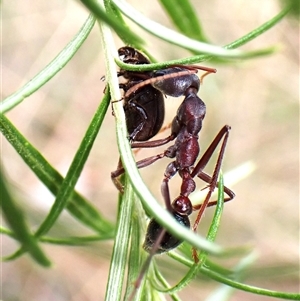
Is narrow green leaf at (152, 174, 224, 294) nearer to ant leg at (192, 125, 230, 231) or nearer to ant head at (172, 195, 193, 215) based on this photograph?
ant leg at (192, 125, 230, 231)

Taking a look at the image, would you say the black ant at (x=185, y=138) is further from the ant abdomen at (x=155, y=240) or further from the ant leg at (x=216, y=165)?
the ant abdomen at (x=155, y=240)

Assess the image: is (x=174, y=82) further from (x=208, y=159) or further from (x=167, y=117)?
(x=167, y=117)

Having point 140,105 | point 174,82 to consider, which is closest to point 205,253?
point 140,105

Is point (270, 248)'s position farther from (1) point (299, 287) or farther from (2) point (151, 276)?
(2) point (151, 276)

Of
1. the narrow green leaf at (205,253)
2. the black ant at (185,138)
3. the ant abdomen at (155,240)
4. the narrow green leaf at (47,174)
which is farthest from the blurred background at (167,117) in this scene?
the narrow green leaf at (205,253)

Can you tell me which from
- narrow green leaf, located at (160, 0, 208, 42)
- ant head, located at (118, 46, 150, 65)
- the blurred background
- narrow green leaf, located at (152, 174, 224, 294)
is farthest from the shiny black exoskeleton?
the blurred background

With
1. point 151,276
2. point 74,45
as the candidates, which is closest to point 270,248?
point 151,276
